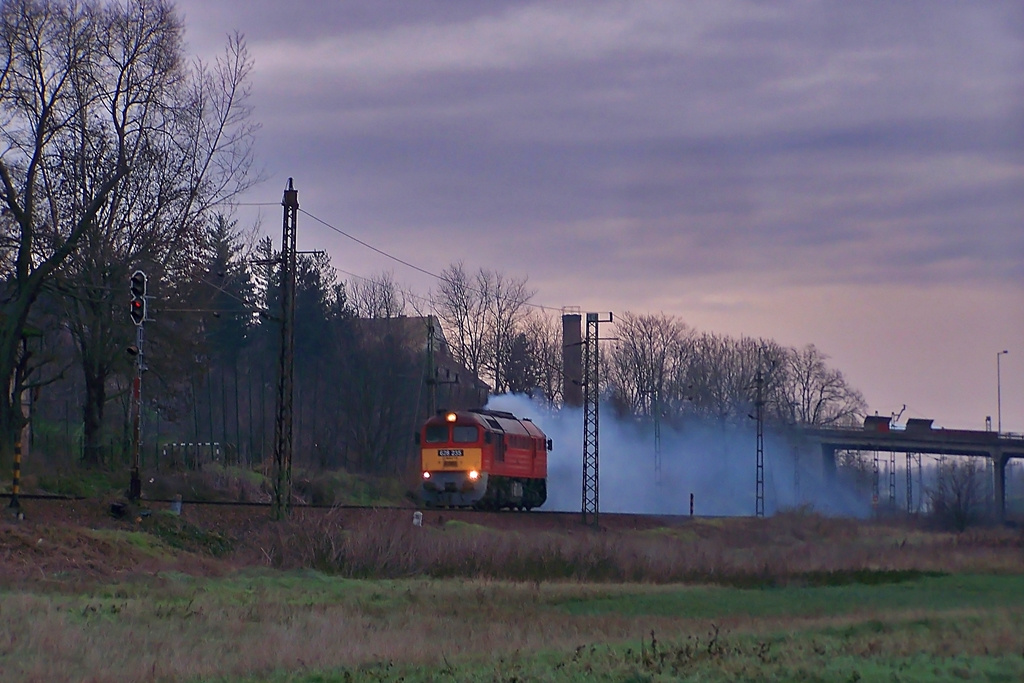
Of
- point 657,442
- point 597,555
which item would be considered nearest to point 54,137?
point 597,555

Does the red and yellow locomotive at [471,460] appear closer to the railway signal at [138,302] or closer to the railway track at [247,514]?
the railway track at [247,514]

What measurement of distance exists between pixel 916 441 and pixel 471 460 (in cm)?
5189

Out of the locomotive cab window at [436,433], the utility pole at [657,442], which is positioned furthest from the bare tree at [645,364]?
the locomotive cab window at [436,433]

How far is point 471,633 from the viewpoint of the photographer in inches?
695

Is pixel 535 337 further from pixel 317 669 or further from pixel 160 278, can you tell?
pixel 317 669

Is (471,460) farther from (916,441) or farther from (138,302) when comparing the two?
(916,441)

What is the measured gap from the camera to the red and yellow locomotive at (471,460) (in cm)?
4188

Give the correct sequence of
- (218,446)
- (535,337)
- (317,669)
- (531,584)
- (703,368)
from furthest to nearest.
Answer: (703,368) < (535,337) < (218,446) < (531,584) < (317,669)

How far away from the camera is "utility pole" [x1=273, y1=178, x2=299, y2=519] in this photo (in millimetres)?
29750

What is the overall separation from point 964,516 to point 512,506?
24.4 meters

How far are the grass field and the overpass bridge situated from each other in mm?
51843

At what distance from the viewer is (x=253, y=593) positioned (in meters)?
20.9

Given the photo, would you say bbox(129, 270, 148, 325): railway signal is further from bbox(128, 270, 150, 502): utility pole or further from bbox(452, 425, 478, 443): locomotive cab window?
bbox(452, 425, 478, 443): locomotive cab window

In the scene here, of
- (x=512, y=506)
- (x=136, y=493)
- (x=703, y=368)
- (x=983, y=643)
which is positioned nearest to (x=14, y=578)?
(x=136, y=493)
